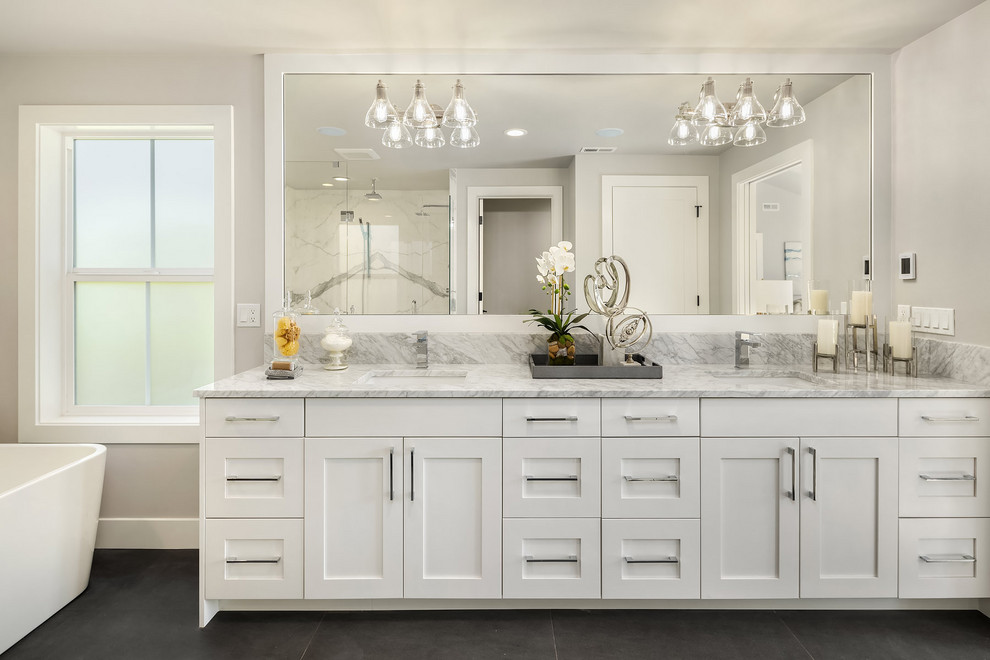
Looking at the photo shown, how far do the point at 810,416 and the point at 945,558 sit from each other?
691mm

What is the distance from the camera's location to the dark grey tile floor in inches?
72.9

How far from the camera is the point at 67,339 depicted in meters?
2.70

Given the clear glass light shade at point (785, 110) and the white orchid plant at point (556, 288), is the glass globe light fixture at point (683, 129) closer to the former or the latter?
the clear glass light shade at point (785, 110)

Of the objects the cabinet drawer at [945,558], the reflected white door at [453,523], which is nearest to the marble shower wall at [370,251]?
the reflected white door at [453,523]

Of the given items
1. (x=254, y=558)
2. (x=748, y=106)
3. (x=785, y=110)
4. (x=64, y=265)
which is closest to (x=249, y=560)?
(x=254, y=558)

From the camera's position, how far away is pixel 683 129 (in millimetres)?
2502

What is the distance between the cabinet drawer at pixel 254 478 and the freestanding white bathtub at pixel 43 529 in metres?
0.59

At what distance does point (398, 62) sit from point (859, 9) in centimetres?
182

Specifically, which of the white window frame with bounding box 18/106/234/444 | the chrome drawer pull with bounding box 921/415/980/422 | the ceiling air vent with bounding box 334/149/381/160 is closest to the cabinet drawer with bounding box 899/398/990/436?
the chrome drawer pull with bounding box 921/415/980/422

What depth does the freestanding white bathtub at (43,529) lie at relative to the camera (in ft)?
6.07

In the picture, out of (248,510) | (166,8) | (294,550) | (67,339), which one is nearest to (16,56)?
(166,8)

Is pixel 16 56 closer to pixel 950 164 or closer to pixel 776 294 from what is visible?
pixel 776 294

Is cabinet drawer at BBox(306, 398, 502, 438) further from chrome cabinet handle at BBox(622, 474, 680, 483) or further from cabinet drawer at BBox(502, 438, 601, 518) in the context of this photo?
chrome cabinet handle at BBox(622, 474, 680, 483)

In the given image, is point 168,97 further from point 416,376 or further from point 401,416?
point 401,416
